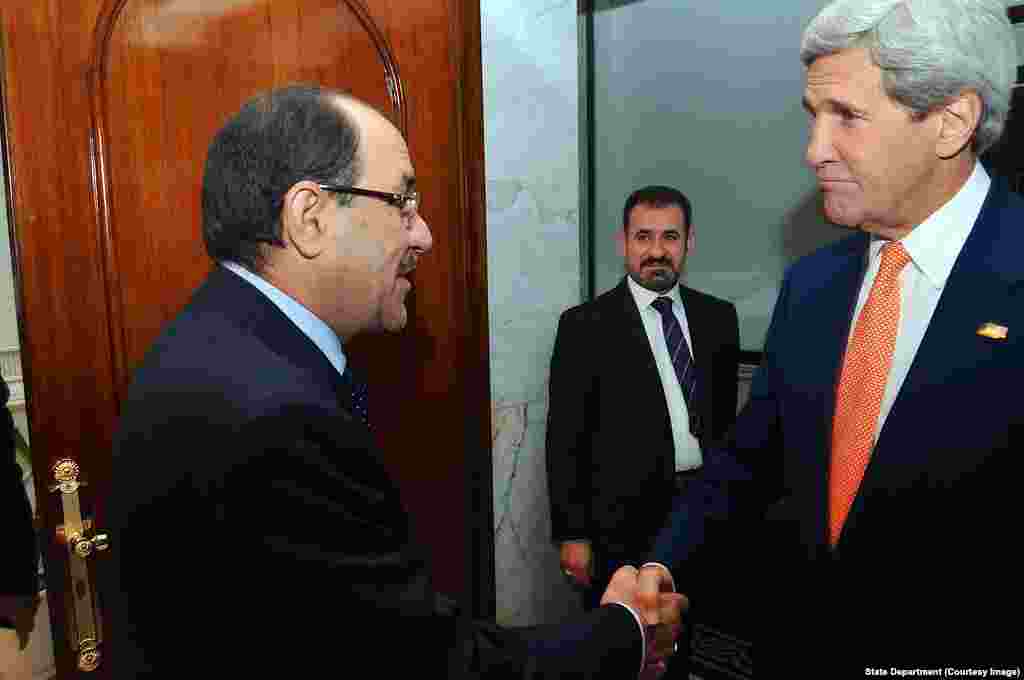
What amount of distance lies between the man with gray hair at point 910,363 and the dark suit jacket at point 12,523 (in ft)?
4.93

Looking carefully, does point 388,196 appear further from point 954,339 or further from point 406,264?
point 954,339

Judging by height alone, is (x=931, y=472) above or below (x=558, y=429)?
above

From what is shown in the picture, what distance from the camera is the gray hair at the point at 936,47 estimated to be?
1.17 meters

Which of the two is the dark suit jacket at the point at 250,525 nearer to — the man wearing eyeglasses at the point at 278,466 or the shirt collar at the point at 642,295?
the man wearing eyeglasses at the point at 278,466

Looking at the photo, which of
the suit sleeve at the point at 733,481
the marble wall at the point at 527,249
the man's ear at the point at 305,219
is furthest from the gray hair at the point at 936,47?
the marble wall at the point at 527,249

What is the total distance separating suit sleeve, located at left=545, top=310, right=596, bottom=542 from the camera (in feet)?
7.88

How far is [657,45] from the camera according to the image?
2.79 meters

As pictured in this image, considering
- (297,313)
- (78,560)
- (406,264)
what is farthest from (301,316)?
(78,560)

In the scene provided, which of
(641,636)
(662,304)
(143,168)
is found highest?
(143,168)

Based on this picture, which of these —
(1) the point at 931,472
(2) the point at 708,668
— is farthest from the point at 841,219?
(2) the point at 708,668

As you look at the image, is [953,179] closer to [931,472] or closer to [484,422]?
[931,472]

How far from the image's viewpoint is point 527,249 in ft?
8.39

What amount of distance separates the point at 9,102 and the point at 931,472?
5.79 ft

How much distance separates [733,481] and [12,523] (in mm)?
1474
